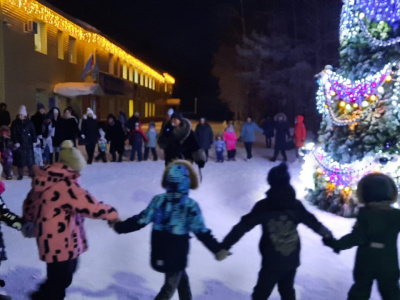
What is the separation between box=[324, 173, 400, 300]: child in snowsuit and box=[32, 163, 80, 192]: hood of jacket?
7.82ft

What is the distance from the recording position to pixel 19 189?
34.0ft

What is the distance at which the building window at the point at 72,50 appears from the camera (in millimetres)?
26438

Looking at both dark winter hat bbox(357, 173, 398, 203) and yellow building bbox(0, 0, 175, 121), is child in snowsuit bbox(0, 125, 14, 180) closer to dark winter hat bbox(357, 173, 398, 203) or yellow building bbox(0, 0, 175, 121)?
yellow building bbox(0, 0, 175, 121)

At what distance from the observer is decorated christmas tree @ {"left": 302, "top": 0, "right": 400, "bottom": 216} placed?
8344 mm

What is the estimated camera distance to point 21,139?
11.7 meters

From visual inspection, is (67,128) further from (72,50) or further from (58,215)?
(72,50)

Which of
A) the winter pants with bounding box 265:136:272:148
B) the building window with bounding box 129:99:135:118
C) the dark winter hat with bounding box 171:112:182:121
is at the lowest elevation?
the winter pants with bounding box 265:136:272:148

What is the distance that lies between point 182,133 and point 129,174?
4.36 metres

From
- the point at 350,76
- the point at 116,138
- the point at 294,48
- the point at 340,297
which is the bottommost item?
the point at 340,297

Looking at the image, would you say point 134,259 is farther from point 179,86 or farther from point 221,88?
point 179,86

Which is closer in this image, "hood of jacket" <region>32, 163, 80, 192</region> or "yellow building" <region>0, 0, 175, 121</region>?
"hood of jacket" <region>32, 163, 80, 192</region>

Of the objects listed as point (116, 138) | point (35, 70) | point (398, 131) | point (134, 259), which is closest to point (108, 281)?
point (134, 259)

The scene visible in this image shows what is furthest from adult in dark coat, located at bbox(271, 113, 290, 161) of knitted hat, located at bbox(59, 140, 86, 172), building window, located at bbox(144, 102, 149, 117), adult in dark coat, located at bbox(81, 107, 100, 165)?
building window, located at bbox(144, 102, 149, 117)

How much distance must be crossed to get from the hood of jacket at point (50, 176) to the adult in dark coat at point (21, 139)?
7.86m
